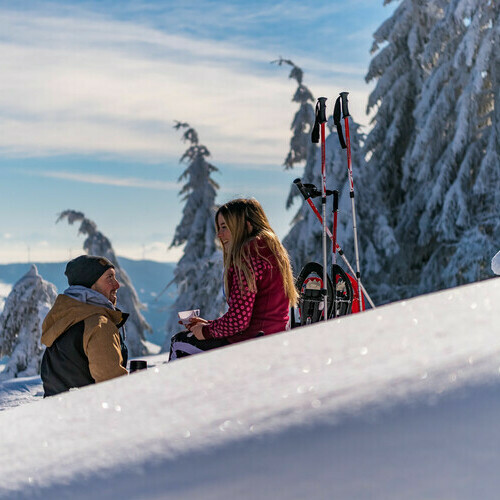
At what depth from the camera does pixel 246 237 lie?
3.90 metres

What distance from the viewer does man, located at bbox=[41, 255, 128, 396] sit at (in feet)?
10.6

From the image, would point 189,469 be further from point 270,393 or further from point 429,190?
point 429,190

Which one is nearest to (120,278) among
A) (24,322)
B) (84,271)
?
(24,322)

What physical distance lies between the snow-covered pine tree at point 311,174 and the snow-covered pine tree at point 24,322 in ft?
20.1

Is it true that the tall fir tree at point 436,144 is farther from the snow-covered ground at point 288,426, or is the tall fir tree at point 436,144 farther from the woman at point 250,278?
the snow-covered ground at point 288,426

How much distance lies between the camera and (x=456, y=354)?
4.74 ft

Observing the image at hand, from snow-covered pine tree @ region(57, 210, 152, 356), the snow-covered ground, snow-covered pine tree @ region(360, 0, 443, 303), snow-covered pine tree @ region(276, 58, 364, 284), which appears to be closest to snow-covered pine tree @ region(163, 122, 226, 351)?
snow-covered pine tree @ region(57, 210, 152, 356)

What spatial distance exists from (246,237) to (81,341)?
1.16m

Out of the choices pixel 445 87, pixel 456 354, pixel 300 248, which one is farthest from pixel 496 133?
pixel 456 354

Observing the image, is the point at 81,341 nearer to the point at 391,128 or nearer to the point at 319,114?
the point at 319,114

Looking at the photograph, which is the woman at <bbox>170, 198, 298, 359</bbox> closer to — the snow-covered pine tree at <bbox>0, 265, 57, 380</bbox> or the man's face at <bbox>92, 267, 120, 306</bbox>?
the man's face at <bbox>92, 267, 120, 306</bbox>

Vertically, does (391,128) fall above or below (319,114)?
above

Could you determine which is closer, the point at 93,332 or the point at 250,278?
the point at 93,332

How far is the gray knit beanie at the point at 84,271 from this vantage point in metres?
3.46
